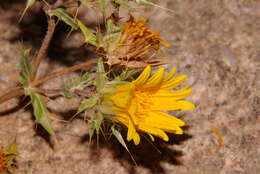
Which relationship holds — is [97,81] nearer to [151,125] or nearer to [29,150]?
[151,125]

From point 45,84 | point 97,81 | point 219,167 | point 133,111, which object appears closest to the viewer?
point 133,111

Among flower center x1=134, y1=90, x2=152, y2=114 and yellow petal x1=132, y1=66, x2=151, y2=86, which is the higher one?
yellow petal x1=132, y1=66, x2=151, y2=86

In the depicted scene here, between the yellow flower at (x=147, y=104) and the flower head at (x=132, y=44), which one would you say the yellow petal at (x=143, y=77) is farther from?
the flower head at (x=132, y=44)

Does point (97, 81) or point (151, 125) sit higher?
point (97, 81)

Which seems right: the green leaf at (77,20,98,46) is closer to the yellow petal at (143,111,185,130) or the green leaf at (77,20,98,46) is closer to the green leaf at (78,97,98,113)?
the green leaf at (78,97,98,113)

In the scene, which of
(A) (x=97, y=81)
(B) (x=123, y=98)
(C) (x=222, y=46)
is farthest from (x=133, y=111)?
(C) (x=222, y=46)

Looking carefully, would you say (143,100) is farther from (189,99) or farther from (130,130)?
(189,99)

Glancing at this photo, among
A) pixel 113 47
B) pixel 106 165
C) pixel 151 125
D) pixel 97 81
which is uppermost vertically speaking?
pixel 113 47

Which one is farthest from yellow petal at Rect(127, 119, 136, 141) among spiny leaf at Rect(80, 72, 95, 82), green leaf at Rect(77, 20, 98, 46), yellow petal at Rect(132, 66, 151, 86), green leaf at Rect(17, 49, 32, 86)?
green leaf at Rect(17, 49, 32, 86)
